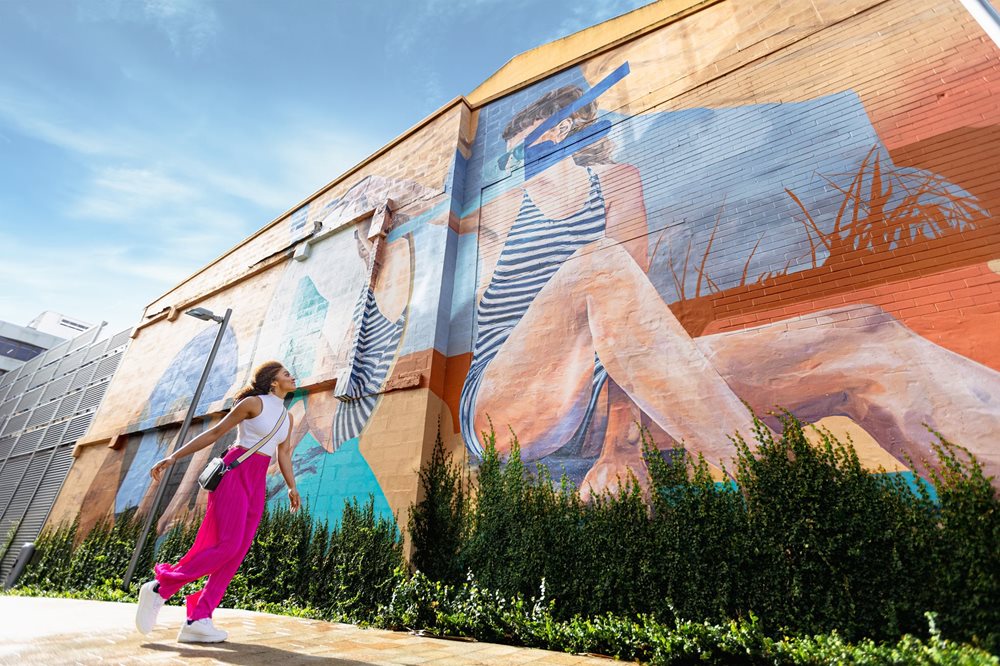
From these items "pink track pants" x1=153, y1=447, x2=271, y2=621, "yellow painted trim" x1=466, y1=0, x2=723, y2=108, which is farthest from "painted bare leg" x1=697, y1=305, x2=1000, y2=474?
"yellow painted trim" x1=466, y1=0, x2=723, y2=108

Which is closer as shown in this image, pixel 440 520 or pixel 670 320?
pixel 670 320

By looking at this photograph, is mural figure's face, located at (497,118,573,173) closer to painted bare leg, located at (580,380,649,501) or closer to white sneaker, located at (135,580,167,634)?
painted bare leg, located at (580,380,649,501)

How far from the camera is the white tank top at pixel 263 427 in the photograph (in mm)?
3945

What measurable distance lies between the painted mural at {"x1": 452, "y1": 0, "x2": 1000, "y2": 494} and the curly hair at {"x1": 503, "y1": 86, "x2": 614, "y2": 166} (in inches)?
2.0

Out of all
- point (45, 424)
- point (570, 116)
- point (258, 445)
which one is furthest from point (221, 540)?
point (45, 424)

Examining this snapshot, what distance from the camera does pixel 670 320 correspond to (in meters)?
6.00

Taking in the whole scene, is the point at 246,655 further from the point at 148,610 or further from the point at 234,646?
the point at 148,610

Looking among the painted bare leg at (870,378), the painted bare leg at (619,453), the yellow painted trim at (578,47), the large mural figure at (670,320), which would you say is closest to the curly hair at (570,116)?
the large mural figure at (670,320)

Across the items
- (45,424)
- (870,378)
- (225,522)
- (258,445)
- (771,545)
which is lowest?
(225,522)

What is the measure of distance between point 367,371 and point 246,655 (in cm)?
537

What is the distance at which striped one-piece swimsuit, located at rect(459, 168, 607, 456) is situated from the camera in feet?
23.6

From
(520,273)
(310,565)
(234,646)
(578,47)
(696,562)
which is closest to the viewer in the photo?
(234,646)

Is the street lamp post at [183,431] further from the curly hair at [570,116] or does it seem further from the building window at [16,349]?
the building window at [16,349]

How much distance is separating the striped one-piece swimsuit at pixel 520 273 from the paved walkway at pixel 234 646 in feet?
9.45
